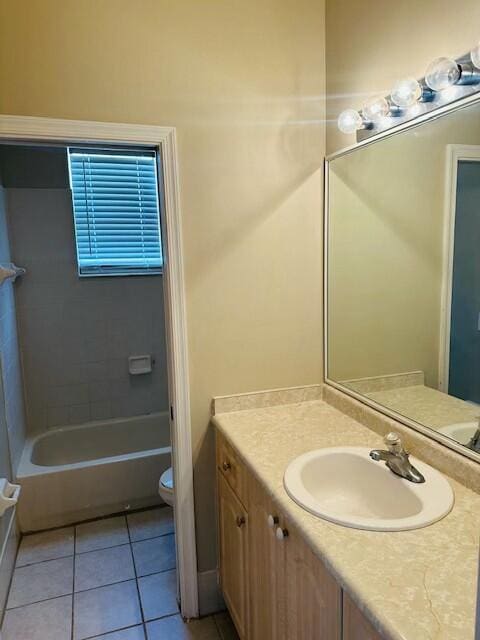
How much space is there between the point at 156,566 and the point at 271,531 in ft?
4.19

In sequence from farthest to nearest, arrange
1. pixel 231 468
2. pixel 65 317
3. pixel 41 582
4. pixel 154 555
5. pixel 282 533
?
1. pixel 65 317
2. pixel 154 555
3. pixel 41 582
4. pixel 231 468
5. pixel 282 533

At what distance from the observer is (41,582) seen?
2156 mm

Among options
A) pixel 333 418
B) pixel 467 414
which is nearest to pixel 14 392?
pixel 333 418

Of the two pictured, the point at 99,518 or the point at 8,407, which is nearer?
the point at 8,407

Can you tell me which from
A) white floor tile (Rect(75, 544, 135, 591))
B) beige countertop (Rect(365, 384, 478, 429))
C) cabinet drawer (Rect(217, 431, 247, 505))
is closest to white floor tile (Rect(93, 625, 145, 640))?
white floor tile (Rect(75, 544, 135, 591))

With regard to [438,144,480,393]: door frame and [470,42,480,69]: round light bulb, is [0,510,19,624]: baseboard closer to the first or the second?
[438,144,480,393]: door frame

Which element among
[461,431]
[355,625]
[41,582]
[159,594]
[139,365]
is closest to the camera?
[355,625]

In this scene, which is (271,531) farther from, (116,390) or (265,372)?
(116,390)

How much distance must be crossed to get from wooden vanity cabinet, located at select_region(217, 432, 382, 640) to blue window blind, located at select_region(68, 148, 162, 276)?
191 centimetres

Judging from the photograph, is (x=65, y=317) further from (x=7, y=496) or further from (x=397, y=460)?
(x=397, y=460)

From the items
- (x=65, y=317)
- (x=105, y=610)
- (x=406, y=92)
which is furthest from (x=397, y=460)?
(x=65, y=317)

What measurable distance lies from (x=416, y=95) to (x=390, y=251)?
547 mm

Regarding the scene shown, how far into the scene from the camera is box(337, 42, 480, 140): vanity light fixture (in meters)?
1.16

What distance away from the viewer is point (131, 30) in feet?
5.20
